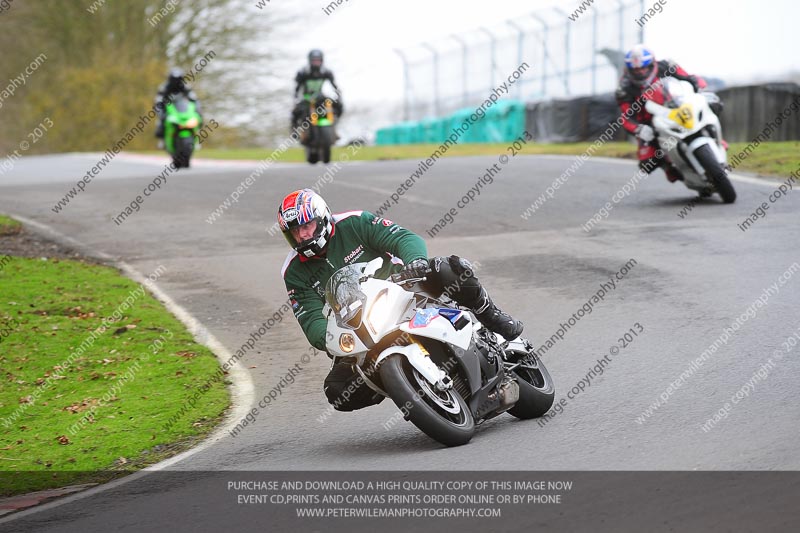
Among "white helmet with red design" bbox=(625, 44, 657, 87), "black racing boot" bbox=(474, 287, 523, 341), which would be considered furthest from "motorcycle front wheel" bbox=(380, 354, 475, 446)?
"white helmet with red design" bbox=(625, 44, 657, 87)

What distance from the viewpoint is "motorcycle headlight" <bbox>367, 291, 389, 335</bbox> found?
21.0ft

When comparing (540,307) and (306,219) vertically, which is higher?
(306,219)

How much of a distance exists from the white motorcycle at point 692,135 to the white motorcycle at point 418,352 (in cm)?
882

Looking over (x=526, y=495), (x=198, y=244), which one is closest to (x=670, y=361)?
(x=526, y=495)

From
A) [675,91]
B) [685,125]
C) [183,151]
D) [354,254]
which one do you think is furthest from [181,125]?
[354,254]

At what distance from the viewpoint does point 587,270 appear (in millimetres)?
11945

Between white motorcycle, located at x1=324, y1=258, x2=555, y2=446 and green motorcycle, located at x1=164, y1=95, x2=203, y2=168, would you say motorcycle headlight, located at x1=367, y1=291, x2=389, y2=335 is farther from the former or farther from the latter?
green motorcycle, located at x1=164, y1=95, x2=203, y2=168

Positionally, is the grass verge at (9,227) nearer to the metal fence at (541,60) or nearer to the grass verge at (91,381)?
the grass verge at (91,381)

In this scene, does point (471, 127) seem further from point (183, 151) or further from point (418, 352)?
point (418, 352)

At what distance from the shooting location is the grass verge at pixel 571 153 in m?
18.6

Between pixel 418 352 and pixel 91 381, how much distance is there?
4.25 metres

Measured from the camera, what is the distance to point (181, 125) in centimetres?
2333

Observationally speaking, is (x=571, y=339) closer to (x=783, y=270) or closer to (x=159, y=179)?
(x=783, y=270)

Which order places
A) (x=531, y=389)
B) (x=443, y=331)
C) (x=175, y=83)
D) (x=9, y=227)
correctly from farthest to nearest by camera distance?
(x=175, y=83) → (x=9, y=227) → (x=531, y=389) → (x=443, y=331)
